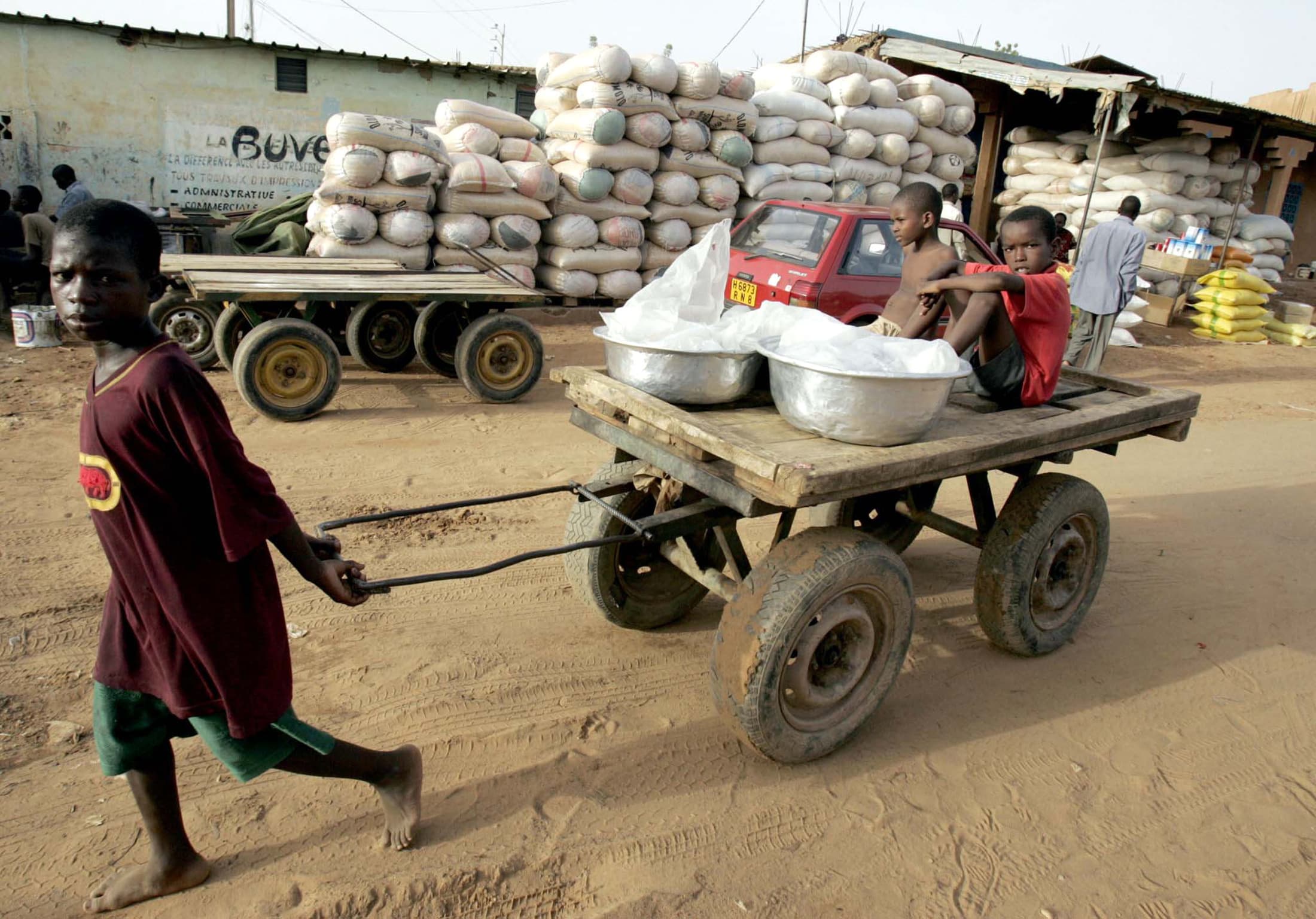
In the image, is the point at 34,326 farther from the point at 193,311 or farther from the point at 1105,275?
the point at 1105,275

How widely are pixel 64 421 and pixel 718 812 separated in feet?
17.0

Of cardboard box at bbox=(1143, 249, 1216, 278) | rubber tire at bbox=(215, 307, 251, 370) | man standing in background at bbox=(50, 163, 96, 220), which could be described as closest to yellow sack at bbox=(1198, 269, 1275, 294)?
cardboard box at bbox=(1143, 249, 1216, 278)

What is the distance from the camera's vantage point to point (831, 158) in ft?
36.1

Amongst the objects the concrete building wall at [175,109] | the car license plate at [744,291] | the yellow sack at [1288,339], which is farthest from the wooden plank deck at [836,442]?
the yellow sack at [1288,339]

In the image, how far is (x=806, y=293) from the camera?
684 centimetres

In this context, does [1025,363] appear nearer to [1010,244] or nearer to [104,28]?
[1010,244]

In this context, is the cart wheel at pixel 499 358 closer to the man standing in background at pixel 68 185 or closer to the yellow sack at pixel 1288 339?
the man standing in background at pixel 68 185

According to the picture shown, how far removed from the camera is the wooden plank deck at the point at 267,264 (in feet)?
21.9

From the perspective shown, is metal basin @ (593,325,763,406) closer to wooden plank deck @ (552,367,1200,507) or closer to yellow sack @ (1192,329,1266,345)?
wooden plank deck @ (552,367,1200,507)

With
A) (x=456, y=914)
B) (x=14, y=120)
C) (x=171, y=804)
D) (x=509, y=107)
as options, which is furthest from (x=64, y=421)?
(x=509, y=107)

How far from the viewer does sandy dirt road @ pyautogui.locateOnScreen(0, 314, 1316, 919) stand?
7.91 feet

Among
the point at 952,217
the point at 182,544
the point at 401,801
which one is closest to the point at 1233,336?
the point at 952,217

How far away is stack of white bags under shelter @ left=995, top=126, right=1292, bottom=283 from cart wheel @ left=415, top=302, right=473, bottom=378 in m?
9.19

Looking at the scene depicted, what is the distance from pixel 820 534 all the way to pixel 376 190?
22.5ft
